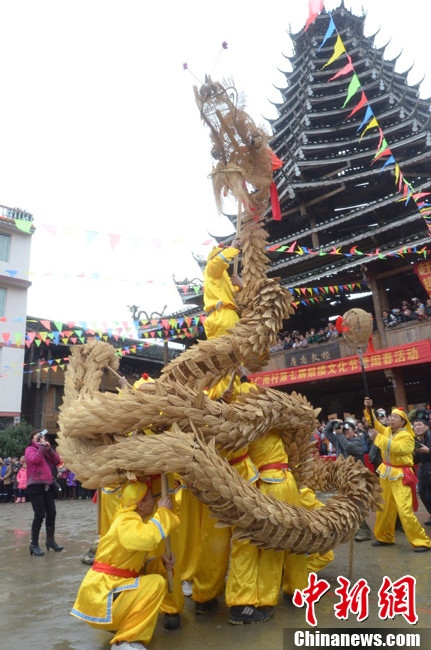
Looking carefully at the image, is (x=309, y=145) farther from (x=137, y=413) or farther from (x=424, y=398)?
(x=137, y=413)

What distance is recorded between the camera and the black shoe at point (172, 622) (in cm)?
321

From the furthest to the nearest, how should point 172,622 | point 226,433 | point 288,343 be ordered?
point 288,343, point 226,433, point 172,622

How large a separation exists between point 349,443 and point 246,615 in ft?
12.8

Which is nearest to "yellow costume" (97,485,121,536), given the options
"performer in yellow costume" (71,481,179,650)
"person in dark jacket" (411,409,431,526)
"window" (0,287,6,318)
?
"performer in yellow costume" (71,481,179,650)

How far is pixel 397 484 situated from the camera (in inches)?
212

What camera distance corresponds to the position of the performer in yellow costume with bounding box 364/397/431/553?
204 inches

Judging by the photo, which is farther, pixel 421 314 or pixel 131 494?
pixel 421 314

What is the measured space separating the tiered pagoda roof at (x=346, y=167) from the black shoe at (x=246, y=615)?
10.4m

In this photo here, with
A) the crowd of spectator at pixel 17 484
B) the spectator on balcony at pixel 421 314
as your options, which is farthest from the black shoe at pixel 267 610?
the crowd of spectator at pixel 17 484

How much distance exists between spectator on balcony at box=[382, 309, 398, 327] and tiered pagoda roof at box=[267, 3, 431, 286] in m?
1.38

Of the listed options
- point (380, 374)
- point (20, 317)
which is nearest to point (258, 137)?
point (380, 374)

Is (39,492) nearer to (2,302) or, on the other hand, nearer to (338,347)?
(338,347)

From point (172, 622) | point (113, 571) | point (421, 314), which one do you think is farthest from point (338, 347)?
point (113, 571)

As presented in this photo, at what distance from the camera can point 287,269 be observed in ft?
51.4
